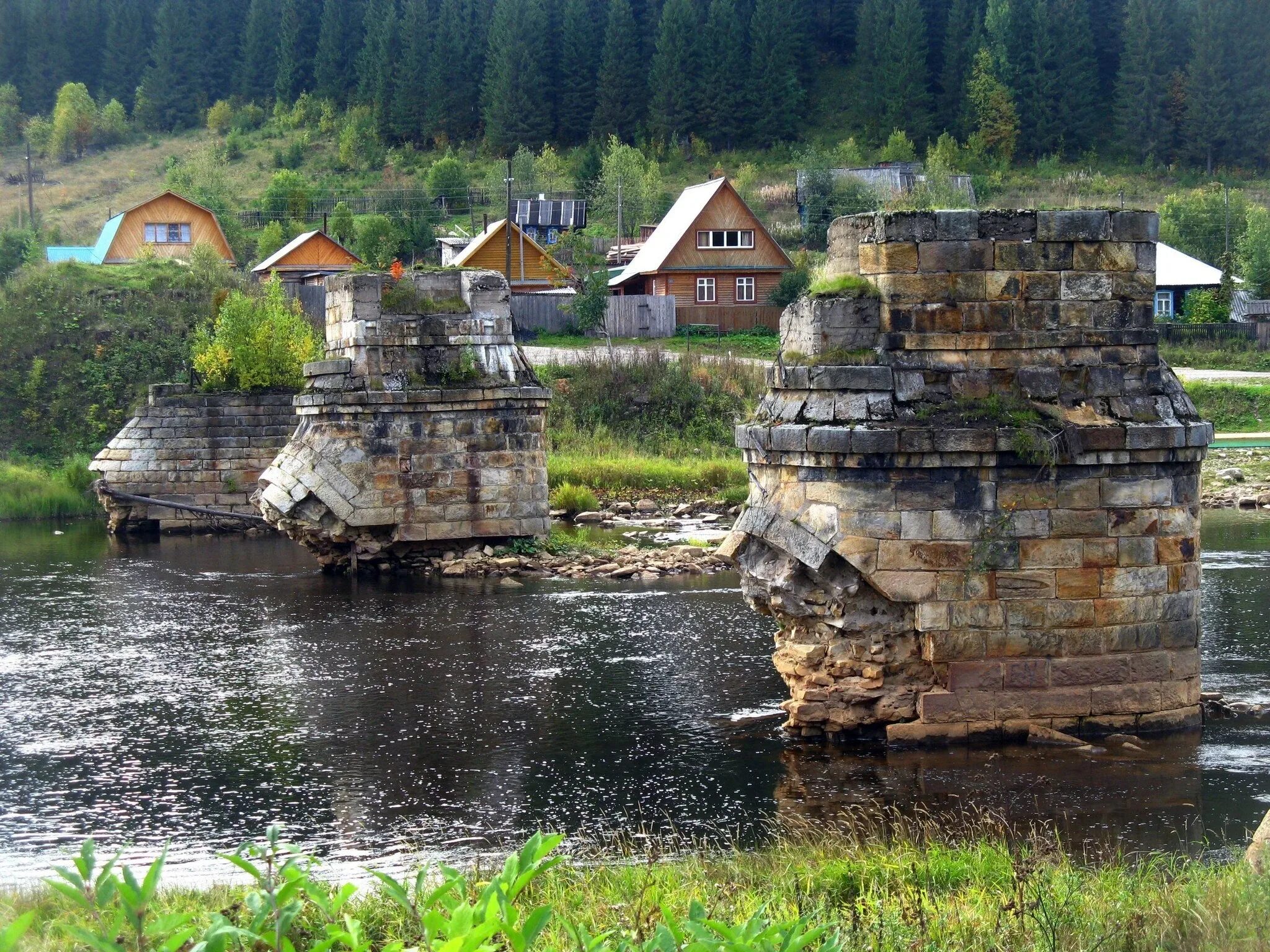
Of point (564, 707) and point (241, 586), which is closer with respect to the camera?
point (564, 707)

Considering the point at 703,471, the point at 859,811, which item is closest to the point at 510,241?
the point at 703,471

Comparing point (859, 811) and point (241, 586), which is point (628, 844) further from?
point (241, 586)

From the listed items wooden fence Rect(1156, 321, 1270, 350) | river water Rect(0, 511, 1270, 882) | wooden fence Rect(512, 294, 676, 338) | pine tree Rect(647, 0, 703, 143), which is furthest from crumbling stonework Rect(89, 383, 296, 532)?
pine tree Rect(647, 0, 703, 143)

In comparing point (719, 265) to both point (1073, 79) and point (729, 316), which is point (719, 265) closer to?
point (729, 316)

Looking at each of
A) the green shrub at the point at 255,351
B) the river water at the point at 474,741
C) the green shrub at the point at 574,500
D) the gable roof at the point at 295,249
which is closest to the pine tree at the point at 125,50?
the gable roof at the point at 295,249

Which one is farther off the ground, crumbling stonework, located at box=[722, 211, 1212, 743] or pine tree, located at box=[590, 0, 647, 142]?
pine tree, located at box=[590, 0, 647, 142]

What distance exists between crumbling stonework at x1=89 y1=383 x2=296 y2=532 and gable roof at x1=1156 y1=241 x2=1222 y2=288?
123 ft

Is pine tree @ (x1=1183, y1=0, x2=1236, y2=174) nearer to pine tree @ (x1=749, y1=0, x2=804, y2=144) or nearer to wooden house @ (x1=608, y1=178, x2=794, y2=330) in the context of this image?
pine tree @ (x1=749, y1=0, x2=804, y2=144)

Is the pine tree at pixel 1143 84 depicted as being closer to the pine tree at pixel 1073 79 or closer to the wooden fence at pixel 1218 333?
the pine tree at pixel 1073 79

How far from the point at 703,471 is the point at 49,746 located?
24.9 m

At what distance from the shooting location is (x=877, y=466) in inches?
543

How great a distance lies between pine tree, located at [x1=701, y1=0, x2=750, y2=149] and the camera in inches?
A: 3819

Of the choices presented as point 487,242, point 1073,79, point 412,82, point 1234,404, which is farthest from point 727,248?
point 412,82

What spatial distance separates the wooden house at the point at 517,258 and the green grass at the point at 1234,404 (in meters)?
28.2
